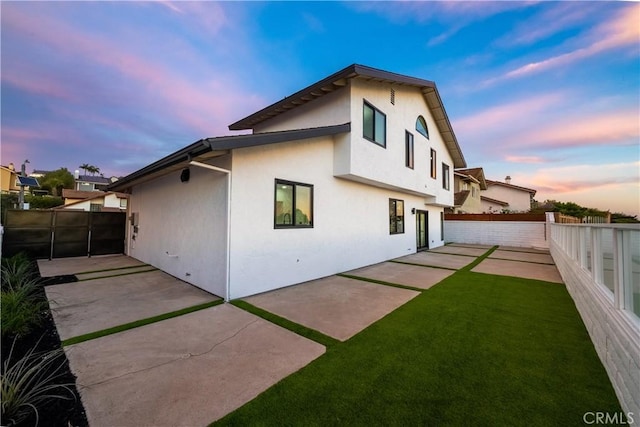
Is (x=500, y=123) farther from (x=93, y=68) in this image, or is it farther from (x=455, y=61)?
(x=93, y=68)

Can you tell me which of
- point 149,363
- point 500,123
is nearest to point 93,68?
point 149,363

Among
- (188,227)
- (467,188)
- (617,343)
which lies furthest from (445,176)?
(188,227)

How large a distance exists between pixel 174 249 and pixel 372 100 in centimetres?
753

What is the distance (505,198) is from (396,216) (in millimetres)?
27043

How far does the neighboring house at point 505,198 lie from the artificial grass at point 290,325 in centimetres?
3133

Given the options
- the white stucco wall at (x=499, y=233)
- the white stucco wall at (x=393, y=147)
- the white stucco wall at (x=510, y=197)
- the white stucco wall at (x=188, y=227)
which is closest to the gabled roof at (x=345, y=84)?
the white stucco wall at (x=393, y=147)

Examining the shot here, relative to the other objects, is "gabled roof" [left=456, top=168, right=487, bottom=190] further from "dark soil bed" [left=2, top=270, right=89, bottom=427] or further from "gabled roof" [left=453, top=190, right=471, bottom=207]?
"dark soil bed" [left=2, top=270, right=89, bottom=427]

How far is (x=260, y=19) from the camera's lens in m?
8.22

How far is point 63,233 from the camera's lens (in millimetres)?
9547

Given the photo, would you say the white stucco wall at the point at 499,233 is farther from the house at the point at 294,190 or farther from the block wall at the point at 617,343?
the block wall at the point at 617,343

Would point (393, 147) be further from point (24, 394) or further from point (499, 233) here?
point (499, 233)

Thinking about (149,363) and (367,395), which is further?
(149,363)

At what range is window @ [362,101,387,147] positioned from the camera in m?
7.70

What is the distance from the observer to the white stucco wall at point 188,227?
523 cm
